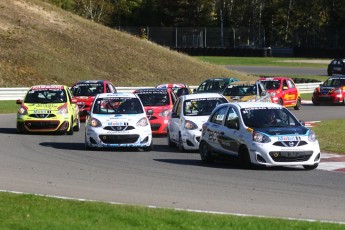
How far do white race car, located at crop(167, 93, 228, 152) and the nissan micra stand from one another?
69.6 inches

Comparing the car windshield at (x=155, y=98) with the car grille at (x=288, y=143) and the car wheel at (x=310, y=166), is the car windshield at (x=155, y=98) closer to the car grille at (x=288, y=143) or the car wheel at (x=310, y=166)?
the car wheel at (x=310, y=166)

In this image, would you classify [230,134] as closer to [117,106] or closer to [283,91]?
[117,106]

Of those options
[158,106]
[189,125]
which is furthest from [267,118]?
[158,106]

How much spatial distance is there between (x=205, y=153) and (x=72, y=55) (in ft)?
130

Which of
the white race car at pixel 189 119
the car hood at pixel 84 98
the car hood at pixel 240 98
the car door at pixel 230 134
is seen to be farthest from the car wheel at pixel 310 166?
the car hood at pixel 84 98

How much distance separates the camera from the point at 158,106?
1079 inches

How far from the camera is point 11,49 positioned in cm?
5719

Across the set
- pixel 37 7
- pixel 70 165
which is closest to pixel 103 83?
pixel 70 165

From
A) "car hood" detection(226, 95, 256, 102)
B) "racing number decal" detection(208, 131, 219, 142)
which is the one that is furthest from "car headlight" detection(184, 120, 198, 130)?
"car hood" detection(226, 95, 256, 102)

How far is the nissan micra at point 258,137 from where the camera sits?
1808cm

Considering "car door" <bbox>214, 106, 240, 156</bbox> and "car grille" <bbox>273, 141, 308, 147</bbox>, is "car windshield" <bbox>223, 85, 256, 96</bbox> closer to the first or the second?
"car door" <bbox>214, 106, 240, 156</bbox>

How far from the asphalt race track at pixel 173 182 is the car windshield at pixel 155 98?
5.18 m

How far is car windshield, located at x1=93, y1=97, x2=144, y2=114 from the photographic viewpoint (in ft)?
76.6

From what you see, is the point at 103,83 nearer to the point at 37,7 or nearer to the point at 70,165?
the point at 70,165
